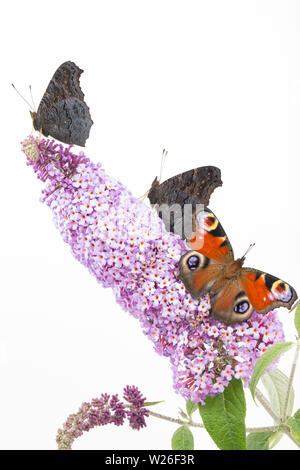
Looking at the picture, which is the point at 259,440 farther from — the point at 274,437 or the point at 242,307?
the point at 242,307

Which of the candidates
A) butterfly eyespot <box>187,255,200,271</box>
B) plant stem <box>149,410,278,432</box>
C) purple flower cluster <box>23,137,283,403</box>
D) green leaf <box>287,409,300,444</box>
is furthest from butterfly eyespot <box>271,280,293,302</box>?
plant stem <box>149,410,278,432</box>

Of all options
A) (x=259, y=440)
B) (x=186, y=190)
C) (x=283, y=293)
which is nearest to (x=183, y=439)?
(x=259, y=440)

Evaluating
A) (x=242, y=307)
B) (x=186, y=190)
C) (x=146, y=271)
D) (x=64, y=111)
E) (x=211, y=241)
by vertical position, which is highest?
(x=64, y=111)

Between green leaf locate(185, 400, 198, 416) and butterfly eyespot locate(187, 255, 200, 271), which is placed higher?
butterfly eyespot locate(187, 255, 200, 271)

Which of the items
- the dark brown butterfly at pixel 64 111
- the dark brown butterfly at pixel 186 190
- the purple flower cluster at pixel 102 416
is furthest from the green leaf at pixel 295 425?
the dark brown butterfly at pixel 64 111

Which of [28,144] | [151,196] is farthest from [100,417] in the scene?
[28,144]

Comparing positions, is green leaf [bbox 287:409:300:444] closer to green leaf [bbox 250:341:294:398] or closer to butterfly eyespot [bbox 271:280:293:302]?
green leaf [bbox 250:341:294:398]

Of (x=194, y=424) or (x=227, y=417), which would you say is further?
(x=194, y=424)
